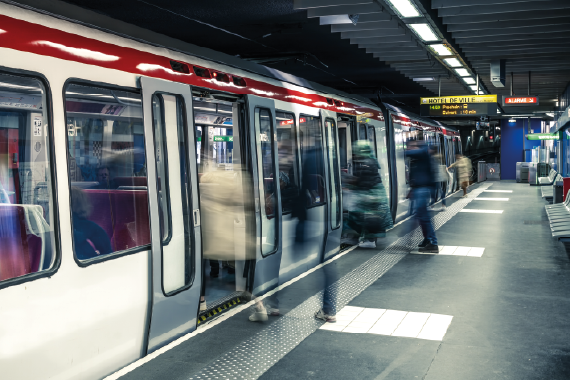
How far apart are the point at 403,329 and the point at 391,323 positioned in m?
0.18

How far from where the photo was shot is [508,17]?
817cm

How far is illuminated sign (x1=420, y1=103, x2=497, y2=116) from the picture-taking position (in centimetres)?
1468

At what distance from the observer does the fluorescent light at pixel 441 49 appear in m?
9.99

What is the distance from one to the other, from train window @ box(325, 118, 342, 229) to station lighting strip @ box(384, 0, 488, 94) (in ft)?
5.75

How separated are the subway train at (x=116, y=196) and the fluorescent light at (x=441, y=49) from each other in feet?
15.2

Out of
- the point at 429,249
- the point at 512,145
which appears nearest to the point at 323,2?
the point at 429,249

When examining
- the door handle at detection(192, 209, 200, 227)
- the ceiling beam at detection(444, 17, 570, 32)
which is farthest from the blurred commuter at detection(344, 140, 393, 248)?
the ceiling beam at detection(444, 17, 570, 32)

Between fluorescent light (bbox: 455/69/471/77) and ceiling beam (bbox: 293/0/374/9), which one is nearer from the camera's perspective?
ceiling beam (bbox: 293/0/374/9)

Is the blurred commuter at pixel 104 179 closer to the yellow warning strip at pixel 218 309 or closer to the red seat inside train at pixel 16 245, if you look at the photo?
the red seat inside train at pixel 16 245

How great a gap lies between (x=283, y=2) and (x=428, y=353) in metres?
6.14

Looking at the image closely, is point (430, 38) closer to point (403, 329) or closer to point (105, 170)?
point (403, 329)

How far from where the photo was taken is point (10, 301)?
9.87 feet

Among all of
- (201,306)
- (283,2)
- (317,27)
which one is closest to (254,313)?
(201,306)

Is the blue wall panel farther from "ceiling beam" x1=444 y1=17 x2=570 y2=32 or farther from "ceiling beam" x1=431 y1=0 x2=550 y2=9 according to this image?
"ceiling beam" x1=431 y1=0 x2=550 y2=9
